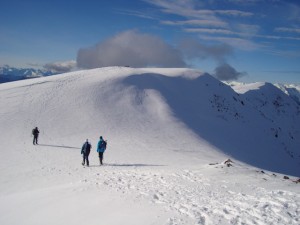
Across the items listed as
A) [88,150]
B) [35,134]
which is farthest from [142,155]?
[35,134]

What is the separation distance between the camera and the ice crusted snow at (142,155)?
461 inches

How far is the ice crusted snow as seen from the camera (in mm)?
11711

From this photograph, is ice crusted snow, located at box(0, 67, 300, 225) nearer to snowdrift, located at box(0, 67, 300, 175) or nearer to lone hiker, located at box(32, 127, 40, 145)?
snowdrift, located at box(0, 67, 300, 175)

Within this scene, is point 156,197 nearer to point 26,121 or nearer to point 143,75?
point 26,121

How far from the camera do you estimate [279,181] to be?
1580 cm

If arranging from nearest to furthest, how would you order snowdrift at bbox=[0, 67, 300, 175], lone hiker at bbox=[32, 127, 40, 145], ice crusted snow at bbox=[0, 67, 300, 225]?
ice crusted snow at bbox=[0, 67, 300, 225]
lone hiker at bbox=[32, 127, 40, 145]
snowdrift at bbox=[0, 67, 300, 175]

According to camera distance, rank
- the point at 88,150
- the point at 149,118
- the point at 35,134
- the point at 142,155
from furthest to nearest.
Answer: the point at 149,118 < the point at 35,134 < the point at 142,155 < the point at 88,150

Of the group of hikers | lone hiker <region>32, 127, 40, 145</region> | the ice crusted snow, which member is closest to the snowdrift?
the ice crusted snow

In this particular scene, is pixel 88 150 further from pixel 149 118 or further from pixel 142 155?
pixel 149 118

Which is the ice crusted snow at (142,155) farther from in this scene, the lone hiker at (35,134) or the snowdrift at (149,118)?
the lone hiker at (35,134)

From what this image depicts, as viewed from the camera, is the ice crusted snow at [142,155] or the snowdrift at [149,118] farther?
the snowdrift at [149,118]

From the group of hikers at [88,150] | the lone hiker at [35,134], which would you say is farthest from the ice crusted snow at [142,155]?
the lone hiker at [35,134]

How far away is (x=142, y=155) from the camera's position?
2764cm

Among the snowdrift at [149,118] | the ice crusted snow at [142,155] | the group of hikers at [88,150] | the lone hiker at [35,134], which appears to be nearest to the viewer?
the ice crusted snow at [142,155]
